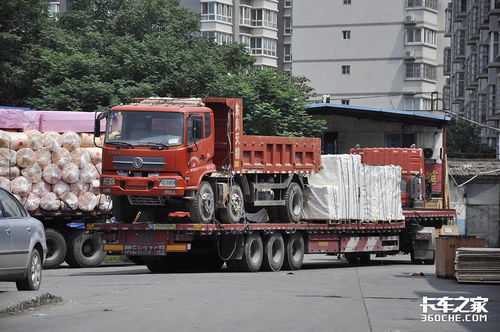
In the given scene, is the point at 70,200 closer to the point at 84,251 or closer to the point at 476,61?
the point at 84,251

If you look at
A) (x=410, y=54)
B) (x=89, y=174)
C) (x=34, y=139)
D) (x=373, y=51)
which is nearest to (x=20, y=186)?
(x=34, y=139)

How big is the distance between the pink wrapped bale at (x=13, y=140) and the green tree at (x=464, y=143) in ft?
189

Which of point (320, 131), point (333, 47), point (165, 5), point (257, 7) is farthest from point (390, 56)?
point (320, 131)

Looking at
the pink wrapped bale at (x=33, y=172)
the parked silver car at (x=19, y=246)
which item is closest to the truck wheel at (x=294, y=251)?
the pink wrapped bale at (x=33, y=172)

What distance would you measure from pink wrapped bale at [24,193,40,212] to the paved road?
3.05 metres

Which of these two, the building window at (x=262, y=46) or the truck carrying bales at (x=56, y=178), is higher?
the building window at (x=262, y=46)

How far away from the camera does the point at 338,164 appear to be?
3022 cm

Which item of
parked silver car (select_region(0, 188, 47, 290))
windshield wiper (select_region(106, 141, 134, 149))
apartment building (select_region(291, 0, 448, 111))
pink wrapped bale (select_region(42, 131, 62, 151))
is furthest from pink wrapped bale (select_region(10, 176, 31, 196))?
apartment building (select_region(291, 0, 448, 111))

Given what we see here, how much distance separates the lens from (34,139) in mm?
27703

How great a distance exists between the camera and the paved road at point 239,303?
13.9 m

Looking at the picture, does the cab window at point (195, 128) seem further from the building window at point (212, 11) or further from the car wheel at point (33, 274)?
the building window at point (212, 11)

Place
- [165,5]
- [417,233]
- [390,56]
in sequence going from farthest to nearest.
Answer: [390,56] < [165,5] < [417,233]

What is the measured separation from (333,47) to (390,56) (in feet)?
16.5

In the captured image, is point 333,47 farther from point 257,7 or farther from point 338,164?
point 338,164
